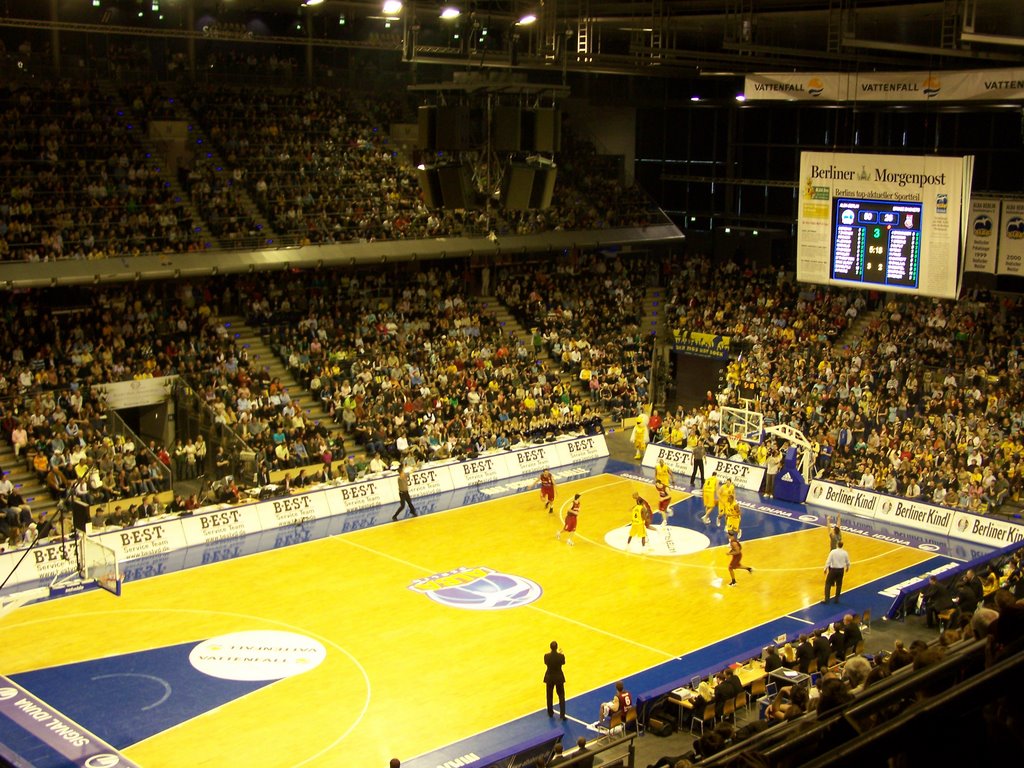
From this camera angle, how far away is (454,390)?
35.1 metres

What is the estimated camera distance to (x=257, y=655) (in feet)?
65.8

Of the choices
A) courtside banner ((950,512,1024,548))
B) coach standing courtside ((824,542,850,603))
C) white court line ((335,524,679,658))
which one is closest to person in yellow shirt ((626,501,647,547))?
white court line ((335,524,679,658))

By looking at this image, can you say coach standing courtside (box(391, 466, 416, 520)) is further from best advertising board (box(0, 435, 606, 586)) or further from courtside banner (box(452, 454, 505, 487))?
courtside banner (box(452, 454, 505, 487))

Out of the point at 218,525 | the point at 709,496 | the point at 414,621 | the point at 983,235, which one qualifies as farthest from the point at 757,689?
the point at 983,235

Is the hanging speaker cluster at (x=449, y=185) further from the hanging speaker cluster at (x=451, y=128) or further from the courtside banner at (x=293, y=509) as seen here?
the courtside banner at (x=293, y=509)

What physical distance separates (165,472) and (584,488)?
10.9m

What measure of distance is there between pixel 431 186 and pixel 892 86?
15.1m

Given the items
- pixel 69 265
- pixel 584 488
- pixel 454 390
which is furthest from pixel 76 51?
pixel 584 488

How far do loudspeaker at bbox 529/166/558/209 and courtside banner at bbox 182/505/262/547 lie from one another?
37.9 feet

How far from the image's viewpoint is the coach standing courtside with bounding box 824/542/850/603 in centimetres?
2203

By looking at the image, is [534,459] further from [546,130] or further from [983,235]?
[546,130]

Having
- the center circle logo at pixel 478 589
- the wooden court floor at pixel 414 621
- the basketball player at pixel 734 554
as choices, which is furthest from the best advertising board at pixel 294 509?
the basketball player at pixel 734 554

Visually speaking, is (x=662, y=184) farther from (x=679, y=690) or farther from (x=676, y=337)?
(x=679, y=690)

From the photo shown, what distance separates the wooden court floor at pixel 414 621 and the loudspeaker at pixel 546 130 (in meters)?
8.62
